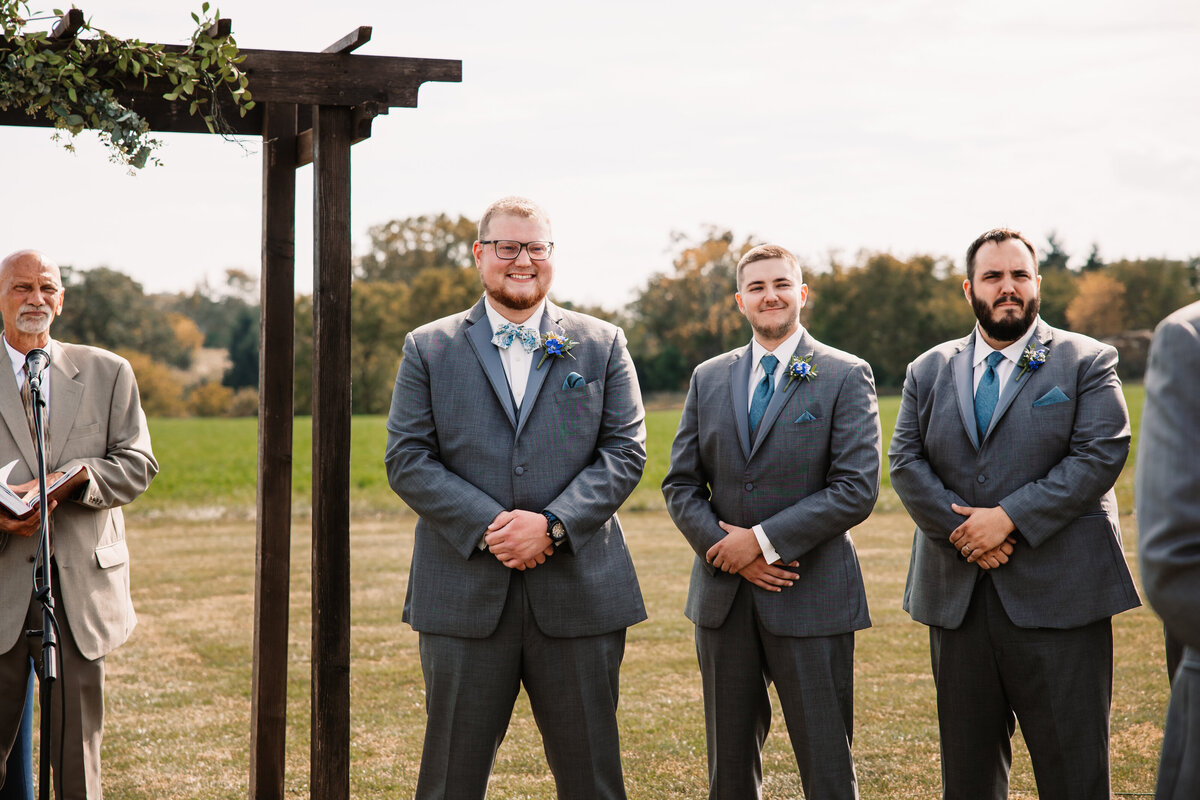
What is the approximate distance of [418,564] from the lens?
397cm

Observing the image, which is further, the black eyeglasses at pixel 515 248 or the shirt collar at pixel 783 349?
the shirt collar at pixel 783 349

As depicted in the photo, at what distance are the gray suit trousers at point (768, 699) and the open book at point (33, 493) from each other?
2487mm

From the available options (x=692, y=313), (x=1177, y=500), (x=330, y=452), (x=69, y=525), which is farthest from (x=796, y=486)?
(x=692, y=313)

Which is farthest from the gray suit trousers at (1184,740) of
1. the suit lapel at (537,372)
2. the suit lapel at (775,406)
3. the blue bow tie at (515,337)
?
the blue bow tie at (515,337)

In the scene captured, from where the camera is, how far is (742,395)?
4.33 metres

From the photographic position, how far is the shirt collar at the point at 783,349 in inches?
171

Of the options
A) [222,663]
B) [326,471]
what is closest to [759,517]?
[326,471]

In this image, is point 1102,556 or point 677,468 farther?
point 677,468

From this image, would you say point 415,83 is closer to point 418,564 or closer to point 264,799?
point 418,564

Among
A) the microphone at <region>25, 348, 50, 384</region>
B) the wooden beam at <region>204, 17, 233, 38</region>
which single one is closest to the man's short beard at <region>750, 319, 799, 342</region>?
the wooden beam at <region>204, 17, 233, 38</region>

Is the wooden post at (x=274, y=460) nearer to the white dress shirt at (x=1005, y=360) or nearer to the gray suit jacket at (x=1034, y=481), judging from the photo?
the gray suit jacket at (x=1034, y=481)

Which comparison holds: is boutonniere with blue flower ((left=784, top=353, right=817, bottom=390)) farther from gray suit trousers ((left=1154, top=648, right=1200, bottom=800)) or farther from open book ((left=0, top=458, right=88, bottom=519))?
open book ((left=0, top=458, right=88, bottom=519))

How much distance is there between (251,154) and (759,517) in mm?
2504

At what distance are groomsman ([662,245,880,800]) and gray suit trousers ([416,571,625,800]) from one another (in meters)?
0.54
